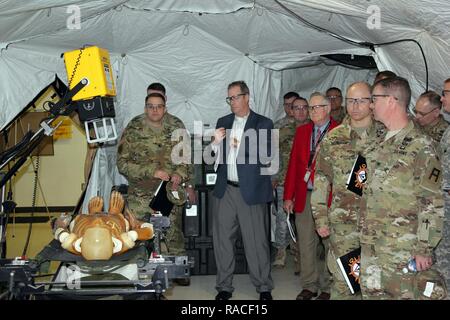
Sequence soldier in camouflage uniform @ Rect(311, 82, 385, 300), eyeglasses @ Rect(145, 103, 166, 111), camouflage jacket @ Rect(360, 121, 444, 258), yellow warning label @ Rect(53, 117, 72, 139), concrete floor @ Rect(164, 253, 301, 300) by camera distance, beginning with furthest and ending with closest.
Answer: yellow warning label @ Rect(53, 117, 72, 139) → eyeglasses @ Rect(145, 103, 166, 111) → concrete floor @ Rect(164, 253, 301, 300) → soldier in camouflage uniform @ Rect(311, 82, 385, 300) → camouflage jacket @ Rect(360, 121, 444, 258)

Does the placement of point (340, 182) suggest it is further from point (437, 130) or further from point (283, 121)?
point (283, 121)

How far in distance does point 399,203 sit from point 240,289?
2.72 metres

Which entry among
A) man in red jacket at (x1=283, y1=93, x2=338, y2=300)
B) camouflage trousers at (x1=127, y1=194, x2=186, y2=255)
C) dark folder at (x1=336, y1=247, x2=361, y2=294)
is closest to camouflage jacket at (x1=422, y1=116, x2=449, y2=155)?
man in red jacket at (x1=283, y1=93, x2=338, y2=300)

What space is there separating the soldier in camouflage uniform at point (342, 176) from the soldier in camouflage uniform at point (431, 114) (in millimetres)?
713

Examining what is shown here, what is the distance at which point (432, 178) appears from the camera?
3.27 m

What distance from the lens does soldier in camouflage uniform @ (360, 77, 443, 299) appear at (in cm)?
327

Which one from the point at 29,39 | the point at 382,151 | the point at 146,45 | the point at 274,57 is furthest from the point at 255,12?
the point at 382,151

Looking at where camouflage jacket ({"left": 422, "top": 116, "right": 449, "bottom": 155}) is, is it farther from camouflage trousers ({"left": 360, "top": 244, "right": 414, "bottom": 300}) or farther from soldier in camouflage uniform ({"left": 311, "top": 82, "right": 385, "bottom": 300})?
camouflage trousers ({"left": 360, "top": 244, "right": 414, "bottom": 300})

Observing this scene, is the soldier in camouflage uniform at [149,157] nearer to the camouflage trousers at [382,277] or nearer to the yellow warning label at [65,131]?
the camouflage trousers at [382,277]

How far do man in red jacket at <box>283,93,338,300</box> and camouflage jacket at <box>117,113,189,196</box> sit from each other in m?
0.98

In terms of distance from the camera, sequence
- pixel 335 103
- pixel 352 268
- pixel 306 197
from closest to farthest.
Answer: pixel 352 268, pixel 306 197, pixel 335 103

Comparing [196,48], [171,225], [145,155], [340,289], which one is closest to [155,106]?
[145,155]

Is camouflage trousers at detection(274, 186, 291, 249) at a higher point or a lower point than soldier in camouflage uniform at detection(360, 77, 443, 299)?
lower

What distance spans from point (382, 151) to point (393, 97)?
0.29 m
